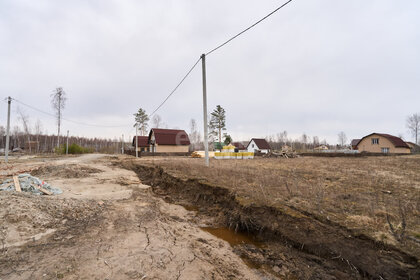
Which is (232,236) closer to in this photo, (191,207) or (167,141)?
(191,207)

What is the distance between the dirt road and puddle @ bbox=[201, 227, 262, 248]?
0.25 m

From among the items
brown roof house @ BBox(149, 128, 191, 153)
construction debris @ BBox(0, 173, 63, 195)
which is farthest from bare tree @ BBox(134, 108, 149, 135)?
construction debris @ BBox(0, 173, 63, 195)

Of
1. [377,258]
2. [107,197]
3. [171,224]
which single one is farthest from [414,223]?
[107,197]

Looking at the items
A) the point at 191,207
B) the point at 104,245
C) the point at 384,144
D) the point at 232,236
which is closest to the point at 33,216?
the point at 104,245

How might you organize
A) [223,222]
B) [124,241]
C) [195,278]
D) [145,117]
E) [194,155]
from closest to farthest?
1. [195,278]
2. [124,241]
3. [223,222]
4. [194,155]
5. [145,117]

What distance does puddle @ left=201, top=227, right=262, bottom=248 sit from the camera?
401 cm

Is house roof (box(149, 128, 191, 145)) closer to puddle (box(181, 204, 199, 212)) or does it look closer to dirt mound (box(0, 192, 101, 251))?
puddle (box(181, 204, 199, 212))

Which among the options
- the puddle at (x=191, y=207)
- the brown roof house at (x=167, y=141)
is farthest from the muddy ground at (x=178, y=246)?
the brown roof house at (x=167, y=141)

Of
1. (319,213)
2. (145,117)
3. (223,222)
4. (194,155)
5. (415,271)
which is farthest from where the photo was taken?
(145,117)

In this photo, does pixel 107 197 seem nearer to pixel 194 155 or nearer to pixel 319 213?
pixel 319 213

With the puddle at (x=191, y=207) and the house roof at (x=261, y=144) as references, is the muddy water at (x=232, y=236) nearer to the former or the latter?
the puddle at (x=191, y=207)

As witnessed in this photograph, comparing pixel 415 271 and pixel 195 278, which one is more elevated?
pixel 415 271

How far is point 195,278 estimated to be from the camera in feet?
8.27

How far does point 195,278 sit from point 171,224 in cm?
218
